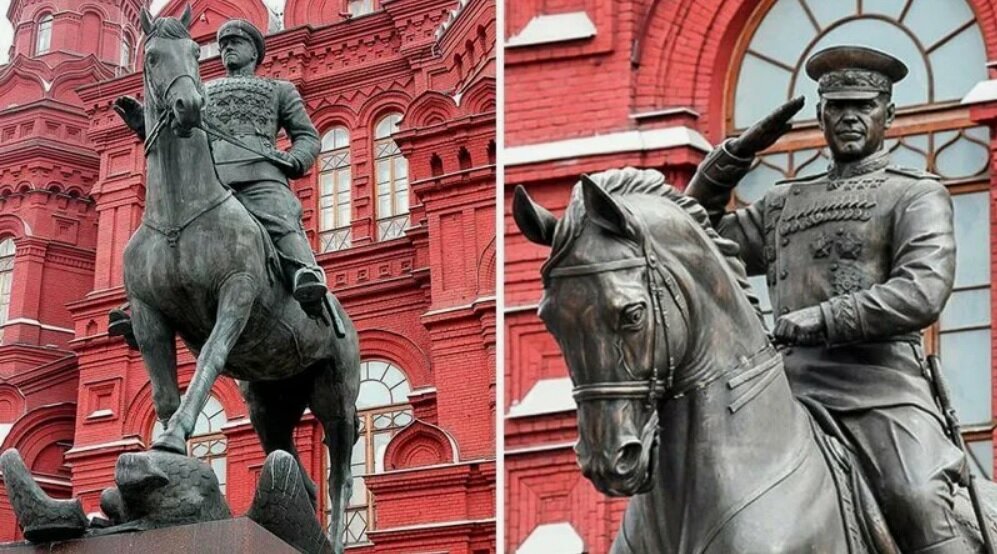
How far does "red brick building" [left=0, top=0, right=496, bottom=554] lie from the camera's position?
1089 inches

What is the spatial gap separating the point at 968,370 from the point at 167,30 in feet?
25.7

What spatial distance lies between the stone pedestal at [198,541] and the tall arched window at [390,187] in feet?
80.4

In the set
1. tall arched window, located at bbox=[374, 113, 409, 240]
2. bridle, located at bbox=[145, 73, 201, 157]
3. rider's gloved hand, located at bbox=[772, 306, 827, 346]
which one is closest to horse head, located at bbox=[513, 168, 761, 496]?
rider's gloved hand, located at bbox=[772, 306, 827, 346]

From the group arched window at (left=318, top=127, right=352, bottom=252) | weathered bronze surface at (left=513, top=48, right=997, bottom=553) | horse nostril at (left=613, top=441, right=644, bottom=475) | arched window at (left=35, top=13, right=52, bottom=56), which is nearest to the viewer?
horse nostril at (left=613, top=441, right=644, bottom=475)

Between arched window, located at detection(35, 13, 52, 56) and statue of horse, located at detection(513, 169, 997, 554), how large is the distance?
38454 millimetres

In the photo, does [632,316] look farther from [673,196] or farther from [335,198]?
[335,198]

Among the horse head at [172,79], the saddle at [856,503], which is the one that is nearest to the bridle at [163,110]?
the horse head at [172,79]

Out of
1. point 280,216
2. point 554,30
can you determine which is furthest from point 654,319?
point 554,30

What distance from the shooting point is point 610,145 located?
15.0 metres

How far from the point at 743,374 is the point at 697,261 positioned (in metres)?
0.35

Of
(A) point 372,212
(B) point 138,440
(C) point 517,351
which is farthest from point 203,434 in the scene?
(C) point 517,351

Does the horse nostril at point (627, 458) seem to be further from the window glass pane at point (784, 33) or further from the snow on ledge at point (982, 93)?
the window glass pane at point (784, 33)

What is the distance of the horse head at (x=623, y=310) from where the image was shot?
4.95m

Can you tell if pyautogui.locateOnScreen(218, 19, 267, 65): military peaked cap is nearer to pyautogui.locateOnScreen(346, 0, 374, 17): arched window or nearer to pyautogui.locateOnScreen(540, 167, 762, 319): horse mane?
pyautogui.locateOnScreen(540, 167, 762, 319): horse mane
